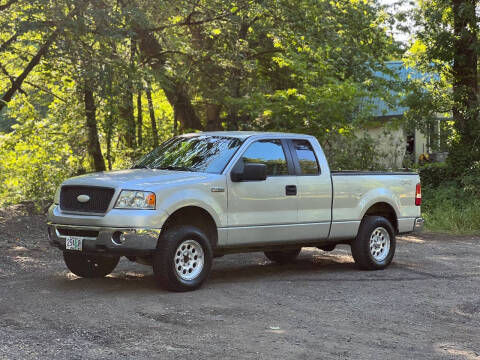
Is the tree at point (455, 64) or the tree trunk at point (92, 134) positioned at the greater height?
the tree at point (455, 64)

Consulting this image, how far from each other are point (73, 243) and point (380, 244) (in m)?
4.80

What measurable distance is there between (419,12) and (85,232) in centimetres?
1722

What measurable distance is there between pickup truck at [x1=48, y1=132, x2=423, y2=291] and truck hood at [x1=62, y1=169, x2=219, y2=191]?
1 centimetres

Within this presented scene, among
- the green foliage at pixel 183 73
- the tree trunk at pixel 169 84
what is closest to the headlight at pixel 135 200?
the green foliage at pixel 183 73

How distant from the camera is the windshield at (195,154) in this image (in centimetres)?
959

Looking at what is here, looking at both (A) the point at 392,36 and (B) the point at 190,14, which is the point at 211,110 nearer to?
(B) the point at 190,14

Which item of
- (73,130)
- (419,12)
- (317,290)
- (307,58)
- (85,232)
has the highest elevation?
(419,12)

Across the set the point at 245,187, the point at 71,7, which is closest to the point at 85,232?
the point at 245,187

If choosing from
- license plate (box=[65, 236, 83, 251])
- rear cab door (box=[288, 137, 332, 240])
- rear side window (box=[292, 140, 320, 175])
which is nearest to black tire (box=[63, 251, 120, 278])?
license plate (box=[65, 236, 83, 251])

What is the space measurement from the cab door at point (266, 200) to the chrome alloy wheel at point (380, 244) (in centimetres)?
170

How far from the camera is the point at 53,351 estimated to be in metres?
6.02

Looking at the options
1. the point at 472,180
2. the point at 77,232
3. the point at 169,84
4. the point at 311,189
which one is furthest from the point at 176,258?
the point at 472,180

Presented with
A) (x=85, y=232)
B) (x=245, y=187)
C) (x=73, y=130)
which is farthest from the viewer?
(x=73, y=130)

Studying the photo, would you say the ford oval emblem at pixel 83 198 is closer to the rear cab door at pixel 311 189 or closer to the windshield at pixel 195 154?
the windshield at pixel 195 154
